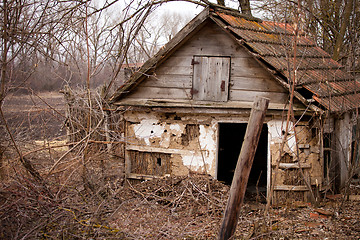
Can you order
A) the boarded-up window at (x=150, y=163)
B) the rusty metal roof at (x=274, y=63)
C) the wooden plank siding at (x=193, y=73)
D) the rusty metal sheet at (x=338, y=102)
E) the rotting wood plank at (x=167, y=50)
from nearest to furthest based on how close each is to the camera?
the rusty metal sheet at (x=338, y=102) → the rusty metal roof at (x=274, y=63) → the rotting wood plank at (x=167, y=50) → the wooden plank siding at (x=193, y=73) → the boarded-up window at (x=150, y=163)

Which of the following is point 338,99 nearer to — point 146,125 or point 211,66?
point 211,66

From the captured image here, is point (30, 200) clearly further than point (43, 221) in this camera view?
Yes

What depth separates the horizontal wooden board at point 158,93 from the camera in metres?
8.52

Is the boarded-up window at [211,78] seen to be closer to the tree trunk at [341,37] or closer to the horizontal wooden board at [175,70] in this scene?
the horizontal wooden board at [175,70]

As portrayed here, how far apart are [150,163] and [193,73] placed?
2407 millimetres

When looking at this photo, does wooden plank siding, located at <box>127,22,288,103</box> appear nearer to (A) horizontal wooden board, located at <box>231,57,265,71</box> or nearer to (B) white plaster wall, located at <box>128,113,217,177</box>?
(A) horizontal wooden board, located at <box>231,57,265,71</box>

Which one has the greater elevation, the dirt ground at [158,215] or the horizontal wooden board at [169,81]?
the horizontal wooden board at [169,81]

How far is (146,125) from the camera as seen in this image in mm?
8648

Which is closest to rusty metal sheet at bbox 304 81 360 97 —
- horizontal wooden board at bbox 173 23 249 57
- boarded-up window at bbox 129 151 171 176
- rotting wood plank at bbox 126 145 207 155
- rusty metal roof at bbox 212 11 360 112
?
rusty metal roof at bbox 212 11 360 112

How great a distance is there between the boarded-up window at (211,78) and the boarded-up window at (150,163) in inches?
65.8

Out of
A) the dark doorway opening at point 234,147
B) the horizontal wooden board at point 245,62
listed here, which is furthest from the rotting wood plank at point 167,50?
the dark doorway opening at point 234,147

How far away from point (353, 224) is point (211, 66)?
4.36 meters

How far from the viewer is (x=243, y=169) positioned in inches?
161

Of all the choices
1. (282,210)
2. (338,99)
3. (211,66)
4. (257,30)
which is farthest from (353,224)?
(257,30)
